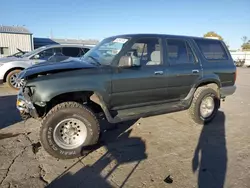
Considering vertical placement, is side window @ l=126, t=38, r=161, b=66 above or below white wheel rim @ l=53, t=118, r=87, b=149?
above

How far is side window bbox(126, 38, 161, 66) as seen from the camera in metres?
4.08

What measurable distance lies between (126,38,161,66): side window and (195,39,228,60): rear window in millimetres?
1264

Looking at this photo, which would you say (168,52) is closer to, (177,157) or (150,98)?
(150,98)

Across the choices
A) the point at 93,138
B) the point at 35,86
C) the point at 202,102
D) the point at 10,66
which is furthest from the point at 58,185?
the point at 10,66

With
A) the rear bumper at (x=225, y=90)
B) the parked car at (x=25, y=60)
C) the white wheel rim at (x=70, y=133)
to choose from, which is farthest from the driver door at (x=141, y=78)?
the parked car at (x=25, y=60)

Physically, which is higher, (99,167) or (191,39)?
(191,39)

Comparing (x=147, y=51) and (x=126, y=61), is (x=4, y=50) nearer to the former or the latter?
(x=147, y=51)

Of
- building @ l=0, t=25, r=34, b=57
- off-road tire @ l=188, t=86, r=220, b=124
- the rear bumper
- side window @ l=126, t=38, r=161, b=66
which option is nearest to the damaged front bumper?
side window @ l=126, t=38, r=161, b=66

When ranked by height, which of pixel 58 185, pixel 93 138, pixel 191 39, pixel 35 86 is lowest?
pixel 58 185

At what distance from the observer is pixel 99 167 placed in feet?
10.2

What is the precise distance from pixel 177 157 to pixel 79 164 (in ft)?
5.14

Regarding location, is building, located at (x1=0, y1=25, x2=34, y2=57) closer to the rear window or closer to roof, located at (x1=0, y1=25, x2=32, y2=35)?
roof, located at (x1=0, y1=25, x2=32, y2=35)

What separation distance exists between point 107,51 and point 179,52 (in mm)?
1596

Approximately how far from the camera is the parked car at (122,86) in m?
3.29
